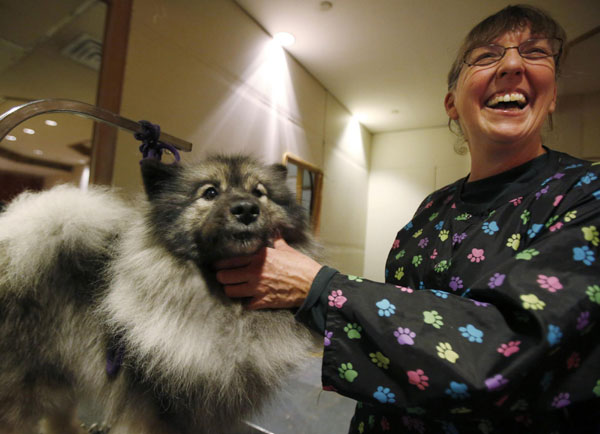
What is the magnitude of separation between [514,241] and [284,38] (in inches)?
94.8

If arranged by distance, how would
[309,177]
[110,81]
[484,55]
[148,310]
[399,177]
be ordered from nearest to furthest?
[148,310]
[484,55]
[110,81]
[399,177]
[309,177]

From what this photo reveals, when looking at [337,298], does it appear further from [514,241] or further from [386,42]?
[386,42]

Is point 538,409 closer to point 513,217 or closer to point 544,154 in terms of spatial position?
point 513,217

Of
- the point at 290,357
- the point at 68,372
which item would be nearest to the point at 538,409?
the point at 290,357

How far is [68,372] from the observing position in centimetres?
112

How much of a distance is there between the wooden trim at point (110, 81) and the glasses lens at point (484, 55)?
1.63 m

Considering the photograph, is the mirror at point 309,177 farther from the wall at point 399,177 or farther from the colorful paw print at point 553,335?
the colorful paw print at point 553,335

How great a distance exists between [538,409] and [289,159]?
236 cm

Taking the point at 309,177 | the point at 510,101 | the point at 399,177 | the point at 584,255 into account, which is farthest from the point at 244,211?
the point at 309,177

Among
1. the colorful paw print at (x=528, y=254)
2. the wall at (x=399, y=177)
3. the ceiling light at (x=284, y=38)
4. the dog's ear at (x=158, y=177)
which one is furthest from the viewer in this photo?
the ceiling light at (x=284, y=38)

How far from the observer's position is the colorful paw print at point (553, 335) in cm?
60

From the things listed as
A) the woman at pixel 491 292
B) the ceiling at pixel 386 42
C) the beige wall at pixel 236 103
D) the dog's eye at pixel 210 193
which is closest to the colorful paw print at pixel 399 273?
the woman at pixel 491 292

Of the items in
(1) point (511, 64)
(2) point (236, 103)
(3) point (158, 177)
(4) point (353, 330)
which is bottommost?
(4) point (353, 330)

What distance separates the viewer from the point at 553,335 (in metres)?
0.60
